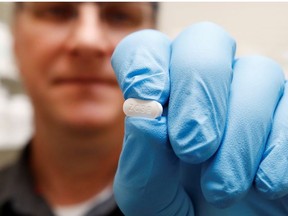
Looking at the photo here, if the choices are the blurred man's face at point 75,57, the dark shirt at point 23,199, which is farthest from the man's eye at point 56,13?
the dark shirt at point 23,199

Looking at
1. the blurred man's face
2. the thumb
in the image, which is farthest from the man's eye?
the thumb

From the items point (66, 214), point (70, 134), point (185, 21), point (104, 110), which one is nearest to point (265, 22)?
point (185, 21)

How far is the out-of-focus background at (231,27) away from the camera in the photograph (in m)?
0.81

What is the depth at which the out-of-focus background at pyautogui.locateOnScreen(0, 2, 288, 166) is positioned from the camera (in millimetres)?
813

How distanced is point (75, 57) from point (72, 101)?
12 centimetres

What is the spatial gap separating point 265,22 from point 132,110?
65 centimetres

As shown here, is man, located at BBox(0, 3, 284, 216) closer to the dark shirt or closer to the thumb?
the dark shirt

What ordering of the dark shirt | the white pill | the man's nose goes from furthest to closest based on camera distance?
the dark shirt < the man's nose < the white pill

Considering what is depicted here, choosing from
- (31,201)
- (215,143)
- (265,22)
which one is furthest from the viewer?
(31,201)

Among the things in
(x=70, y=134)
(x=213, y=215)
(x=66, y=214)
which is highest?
Result: (x=213, y=215)

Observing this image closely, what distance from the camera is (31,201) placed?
3.09ft

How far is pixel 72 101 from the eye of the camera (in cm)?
87

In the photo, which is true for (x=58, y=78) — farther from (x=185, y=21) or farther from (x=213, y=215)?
(x=213, y=215)

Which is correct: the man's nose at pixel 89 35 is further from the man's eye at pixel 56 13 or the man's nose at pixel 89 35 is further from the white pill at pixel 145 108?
the white pill at pixel 145 108
